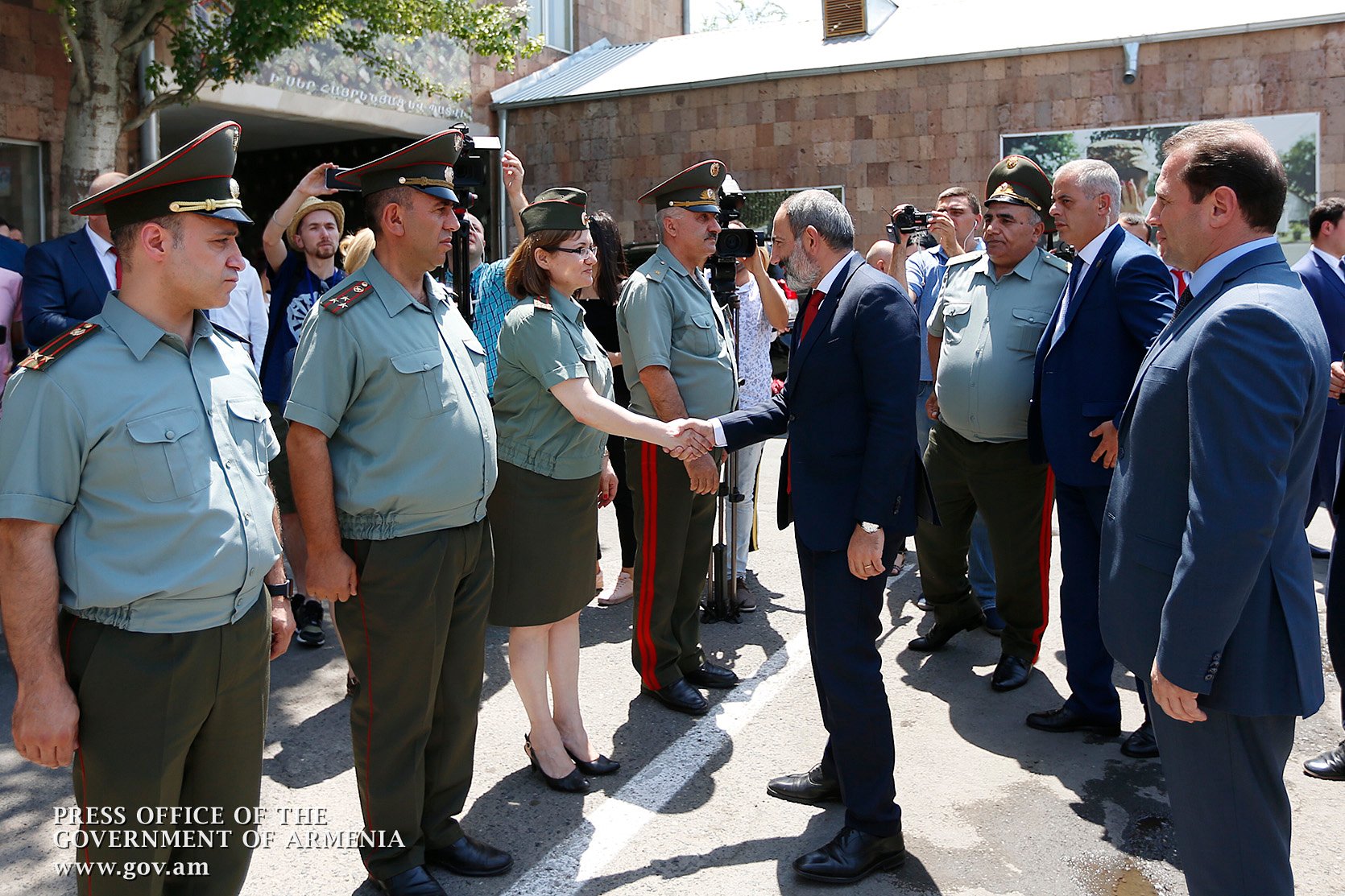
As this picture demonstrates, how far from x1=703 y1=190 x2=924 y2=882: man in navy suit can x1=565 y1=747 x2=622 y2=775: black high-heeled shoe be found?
90 cm

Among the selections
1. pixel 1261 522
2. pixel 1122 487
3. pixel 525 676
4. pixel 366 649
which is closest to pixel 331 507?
pixel 366 649

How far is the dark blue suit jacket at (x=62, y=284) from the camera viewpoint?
15.2 ft

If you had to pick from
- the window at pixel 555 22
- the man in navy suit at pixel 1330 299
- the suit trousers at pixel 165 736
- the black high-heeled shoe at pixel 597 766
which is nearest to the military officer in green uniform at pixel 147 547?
the suit trousers at pixel 165 736

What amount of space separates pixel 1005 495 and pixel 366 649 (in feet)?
9.05

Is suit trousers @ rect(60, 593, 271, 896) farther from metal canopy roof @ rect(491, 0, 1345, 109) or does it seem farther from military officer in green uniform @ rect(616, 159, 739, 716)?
metal canopy roof @ rect(491, 0, 1345, 109)

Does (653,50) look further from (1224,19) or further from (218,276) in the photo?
(218,276)

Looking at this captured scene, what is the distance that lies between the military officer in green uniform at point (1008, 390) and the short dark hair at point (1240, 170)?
6.47ft

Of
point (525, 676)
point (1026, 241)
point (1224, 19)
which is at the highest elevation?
point (1224, 19)

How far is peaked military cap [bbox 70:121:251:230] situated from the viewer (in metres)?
2.20

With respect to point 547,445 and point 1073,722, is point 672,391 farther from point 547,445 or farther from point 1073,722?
point 1073,722

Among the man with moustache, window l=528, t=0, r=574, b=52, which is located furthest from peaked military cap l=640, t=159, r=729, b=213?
window l=528, t=0, r=574, b=52

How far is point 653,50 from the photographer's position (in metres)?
17.4

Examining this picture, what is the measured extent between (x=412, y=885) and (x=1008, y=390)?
115 inches

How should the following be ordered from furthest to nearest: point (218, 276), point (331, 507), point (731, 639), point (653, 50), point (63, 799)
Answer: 1. point (653, 50)
2. point (731, 639)
3. point (63, 799)
4. point (331, 507)
5. point (218, 276)
